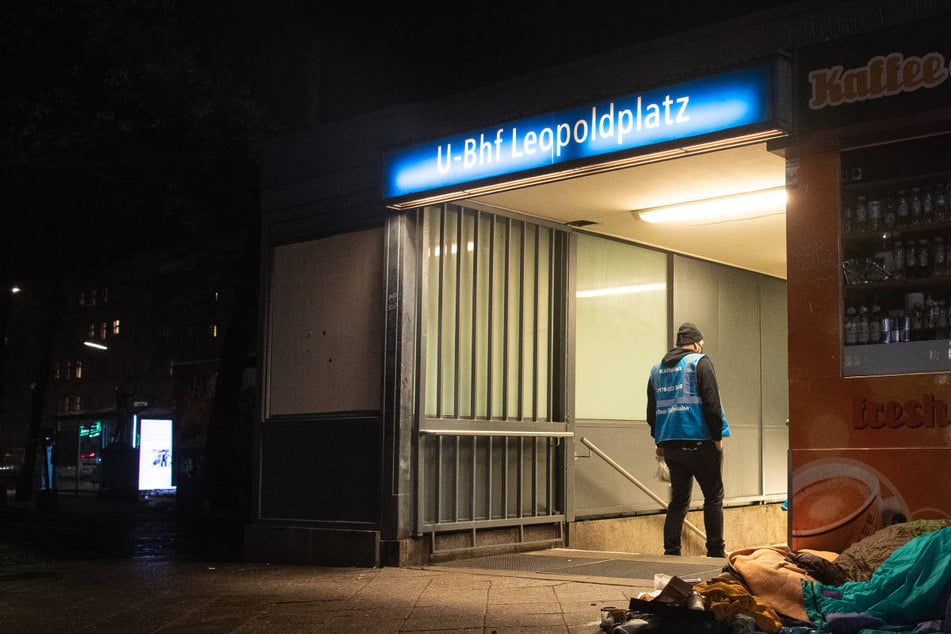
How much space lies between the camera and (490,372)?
10.6m

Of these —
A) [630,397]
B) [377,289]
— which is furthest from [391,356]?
[630,397]

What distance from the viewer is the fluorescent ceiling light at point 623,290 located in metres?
11.8

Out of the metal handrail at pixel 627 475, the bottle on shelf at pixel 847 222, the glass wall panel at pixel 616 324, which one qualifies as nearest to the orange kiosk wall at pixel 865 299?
the bottle on shelf at pixel 847 222

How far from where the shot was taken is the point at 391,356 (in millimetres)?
9797

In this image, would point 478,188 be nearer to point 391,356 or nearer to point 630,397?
point 391,356

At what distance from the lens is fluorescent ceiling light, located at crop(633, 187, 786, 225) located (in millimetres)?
9852

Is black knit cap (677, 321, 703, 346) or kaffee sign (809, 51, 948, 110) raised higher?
kaffee sign (809, 51, 948, 110)

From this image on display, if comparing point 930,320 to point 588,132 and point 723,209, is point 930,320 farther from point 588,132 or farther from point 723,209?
point 723,209

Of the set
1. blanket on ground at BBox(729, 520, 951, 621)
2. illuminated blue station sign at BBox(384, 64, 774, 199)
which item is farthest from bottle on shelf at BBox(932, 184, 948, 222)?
blanket on ground at BBox(729, 520, 951, 621)

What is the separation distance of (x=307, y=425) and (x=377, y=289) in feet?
4.95

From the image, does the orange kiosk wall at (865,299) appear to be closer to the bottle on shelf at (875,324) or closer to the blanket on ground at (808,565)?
the bottle on shelf at (875,324)

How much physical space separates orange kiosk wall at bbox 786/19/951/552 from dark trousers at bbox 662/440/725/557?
204cm

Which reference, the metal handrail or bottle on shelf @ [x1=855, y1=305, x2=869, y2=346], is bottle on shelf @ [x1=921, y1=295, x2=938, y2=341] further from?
the metal handrail

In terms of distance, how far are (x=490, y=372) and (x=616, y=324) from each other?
2.13m
